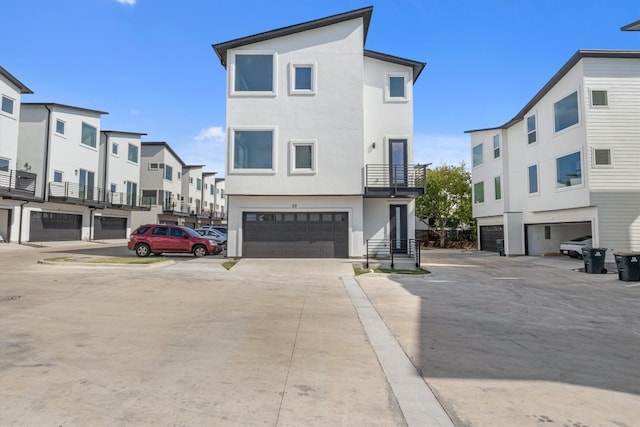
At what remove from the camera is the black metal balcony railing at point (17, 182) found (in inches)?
1014

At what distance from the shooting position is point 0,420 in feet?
10.7

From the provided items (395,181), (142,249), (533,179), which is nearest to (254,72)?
(395,181)

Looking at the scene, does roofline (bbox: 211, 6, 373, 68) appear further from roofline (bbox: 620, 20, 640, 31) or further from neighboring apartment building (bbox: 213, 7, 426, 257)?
roofline (bbox: 620, 20, 640, 31)

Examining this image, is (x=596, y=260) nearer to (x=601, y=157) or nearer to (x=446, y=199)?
(x=601, y=157)

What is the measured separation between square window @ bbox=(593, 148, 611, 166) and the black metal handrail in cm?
851

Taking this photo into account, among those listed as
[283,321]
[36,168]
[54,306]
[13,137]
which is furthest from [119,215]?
[283,321]

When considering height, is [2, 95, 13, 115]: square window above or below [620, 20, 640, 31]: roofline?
above

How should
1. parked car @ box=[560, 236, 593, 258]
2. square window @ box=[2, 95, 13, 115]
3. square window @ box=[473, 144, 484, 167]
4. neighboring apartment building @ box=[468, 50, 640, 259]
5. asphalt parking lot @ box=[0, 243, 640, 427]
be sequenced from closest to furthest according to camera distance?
asphalt parking lot @ box=[0, 243, 640, 427]
neighboring apartment building @ box=[468, 50, 640, 259]
parked car @ box=[560, 236, 593, 258]
square window @ box=[2, 95, 13, 115]
square window @ box=[473, 144, 484, 167]

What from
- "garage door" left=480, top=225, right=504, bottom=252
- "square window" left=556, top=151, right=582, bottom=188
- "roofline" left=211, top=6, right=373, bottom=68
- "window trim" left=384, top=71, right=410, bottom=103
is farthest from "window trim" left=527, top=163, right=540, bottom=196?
"roofline" left=211, top=6, right=373, bottom=68

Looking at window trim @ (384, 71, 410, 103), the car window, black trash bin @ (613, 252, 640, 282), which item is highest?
window trim @ (384, 71, 410, 103)

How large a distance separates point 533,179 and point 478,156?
7.15 m

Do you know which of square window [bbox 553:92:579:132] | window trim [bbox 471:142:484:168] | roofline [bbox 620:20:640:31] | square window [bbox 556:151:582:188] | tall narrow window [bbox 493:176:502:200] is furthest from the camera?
window trim [bbox 471:142:484:168]

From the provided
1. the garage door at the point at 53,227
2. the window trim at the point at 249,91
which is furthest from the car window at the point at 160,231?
the garage door at the point at 53,227

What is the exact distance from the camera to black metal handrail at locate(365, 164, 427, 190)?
19219 mm
